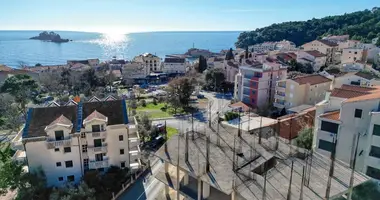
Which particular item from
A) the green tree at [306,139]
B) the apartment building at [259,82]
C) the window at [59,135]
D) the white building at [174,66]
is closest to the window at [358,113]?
the green tree at [306,139]

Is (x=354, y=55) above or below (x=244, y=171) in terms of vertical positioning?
above

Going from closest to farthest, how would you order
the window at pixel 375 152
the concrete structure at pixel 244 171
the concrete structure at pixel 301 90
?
the concrete structure at pixel 244 171 → the window at pixel 375 152 → the concrete structure at pixel 301 90

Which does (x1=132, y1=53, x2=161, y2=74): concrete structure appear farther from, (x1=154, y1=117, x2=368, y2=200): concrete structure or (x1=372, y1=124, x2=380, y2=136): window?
(x1=372, y1=124, x2=380, y2=136): window

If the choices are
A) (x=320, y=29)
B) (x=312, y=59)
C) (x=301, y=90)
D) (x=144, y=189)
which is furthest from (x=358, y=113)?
(x=320, y=29)

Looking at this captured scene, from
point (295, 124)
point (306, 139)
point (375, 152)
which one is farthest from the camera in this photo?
point (295, 124)

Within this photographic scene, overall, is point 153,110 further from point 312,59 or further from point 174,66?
point 312,59

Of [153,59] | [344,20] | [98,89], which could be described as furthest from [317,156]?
[344,20]

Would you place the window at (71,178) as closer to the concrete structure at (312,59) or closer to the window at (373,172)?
the window at (373,172)

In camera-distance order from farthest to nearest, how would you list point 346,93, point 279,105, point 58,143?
1. point 279,105
2. point 346,93
3. point 58,143
